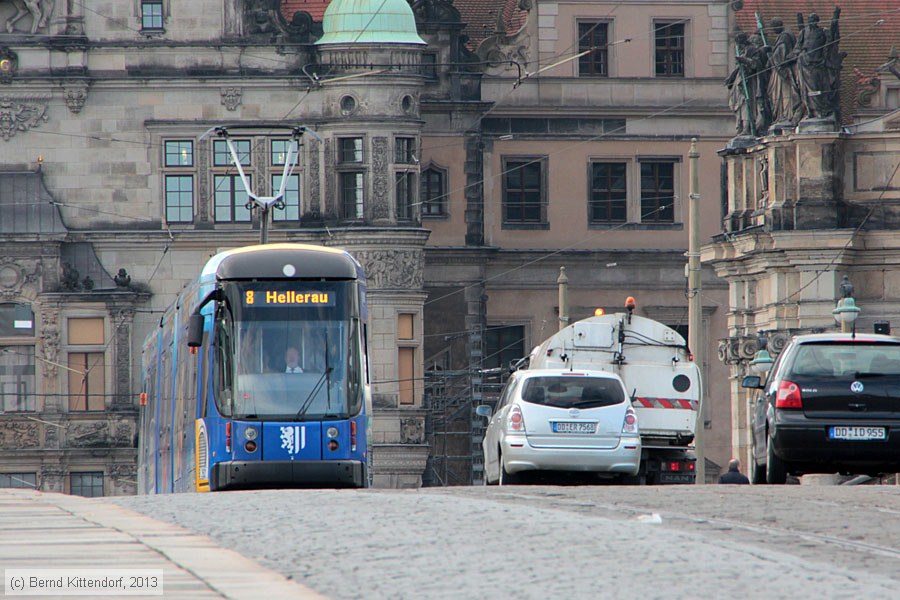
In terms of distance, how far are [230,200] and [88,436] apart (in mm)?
7217

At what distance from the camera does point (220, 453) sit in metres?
25.5

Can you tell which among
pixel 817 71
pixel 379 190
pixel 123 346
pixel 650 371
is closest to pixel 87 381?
pixel 123 346

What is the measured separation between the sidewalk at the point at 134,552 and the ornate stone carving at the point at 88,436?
123 feet

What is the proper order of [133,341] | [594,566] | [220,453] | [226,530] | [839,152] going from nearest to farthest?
[594,566], [226,530], [220,453], [839,152], [133,341]

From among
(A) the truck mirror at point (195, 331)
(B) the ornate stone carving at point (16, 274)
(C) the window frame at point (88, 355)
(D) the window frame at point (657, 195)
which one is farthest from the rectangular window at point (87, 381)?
(A) the truck mirror at point (195, 331)

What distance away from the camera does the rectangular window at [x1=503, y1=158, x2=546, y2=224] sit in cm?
6188

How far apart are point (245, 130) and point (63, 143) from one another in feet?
15.7

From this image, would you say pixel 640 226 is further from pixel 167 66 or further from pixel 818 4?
pixel 167 66

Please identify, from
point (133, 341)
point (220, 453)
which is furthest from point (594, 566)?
point (133, 341)

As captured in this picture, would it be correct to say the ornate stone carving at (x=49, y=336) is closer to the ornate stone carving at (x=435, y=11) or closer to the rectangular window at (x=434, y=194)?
the rectangular window at (x=434, y=194)

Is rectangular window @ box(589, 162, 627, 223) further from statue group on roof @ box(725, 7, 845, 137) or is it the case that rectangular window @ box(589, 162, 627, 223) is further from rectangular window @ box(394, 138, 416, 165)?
statue group on roof @ box(725, 7, 845, 137)

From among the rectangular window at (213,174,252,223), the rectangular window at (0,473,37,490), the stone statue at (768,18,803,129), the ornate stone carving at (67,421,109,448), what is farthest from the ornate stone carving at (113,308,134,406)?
the stone statue at (768,18,803,129)

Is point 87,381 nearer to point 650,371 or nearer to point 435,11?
point 435,11

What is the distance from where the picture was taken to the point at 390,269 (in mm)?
55344
